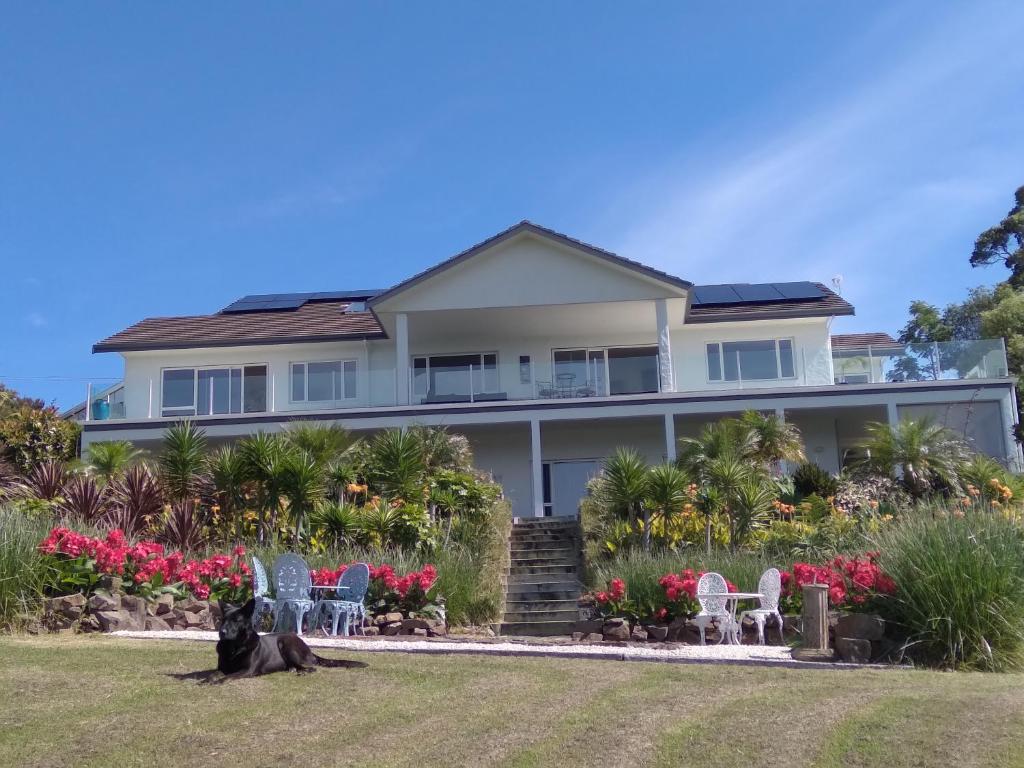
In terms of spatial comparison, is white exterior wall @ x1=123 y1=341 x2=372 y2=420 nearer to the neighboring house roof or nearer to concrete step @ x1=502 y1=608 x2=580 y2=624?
concrete step @ x1=502 y1=608 x2=580 y2=624

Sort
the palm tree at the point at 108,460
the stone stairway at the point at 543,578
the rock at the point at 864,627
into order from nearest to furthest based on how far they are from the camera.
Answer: the rock at the point at 864,627, the stone stairway at the point at 543,578, the palm tree at the point at 108,460

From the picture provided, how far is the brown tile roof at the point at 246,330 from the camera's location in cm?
2859

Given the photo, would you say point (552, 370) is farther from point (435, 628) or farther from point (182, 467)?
point (435, 628)

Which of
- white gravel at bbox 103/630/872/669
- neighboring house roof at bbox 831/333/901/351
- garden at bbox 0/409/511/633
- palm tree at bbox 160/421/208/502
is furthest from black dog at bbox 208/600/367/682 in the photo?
neighboring house roof at bbox 831/333/901/351

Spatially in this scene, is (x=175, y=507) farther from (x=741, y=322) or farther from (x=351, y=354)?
(x=741, y=322)

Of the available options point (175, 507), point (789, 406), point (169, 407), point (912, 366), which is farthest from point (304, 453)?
point (912, 366)

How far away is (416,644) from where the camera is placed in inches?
426

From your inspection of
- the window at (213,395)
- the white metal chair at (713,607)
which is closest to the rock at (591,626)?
the white metal chair at (713,607)

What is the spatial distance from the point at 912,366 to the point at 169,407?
18.4 m

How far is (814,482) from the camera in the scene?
21.2 meters

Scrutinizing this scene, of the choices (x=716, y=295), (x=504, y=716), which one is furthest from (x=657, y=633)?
(x=716, y=295)

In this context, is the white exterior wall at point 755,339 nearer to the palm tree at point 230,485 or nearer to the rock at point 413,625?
the palm tree at point 230,485

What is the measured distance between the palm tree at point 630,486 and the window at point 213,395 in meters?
11.5

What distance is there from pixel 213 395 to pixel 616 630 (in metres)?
17.0
